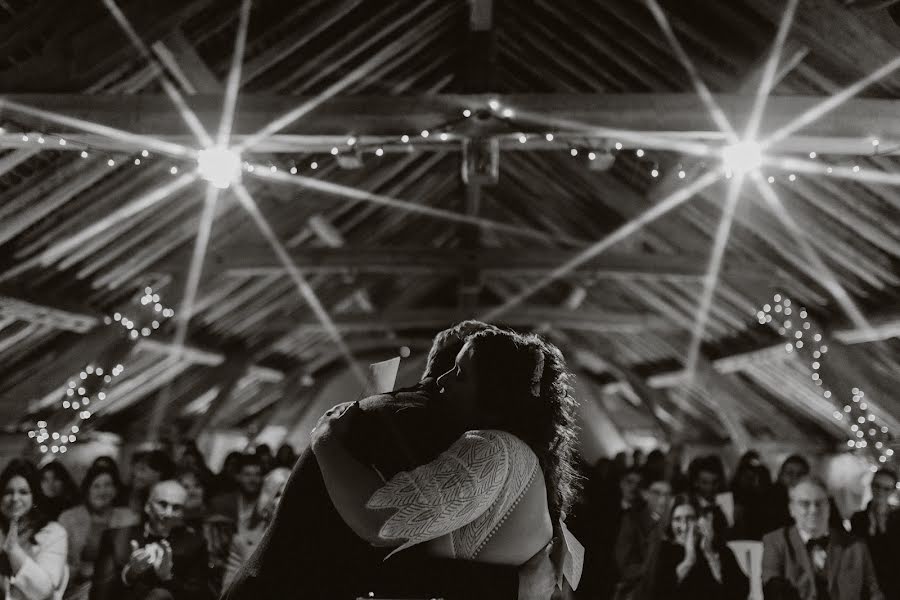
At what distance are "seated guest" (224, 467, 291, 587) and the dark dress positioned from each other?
1992 millimetres

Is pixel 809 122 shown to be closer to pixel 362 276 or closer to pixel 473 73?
pixel 473 73

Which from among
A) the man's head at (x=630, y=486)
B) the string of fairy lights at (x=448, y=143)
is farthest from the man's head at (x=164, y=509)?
the man's head at (x=630, y=486)

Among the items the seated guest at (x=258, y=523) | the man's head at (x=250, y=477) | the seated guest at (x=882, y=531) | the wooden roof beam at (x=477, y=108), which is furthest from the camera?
the man's head at (x=250, y=477)

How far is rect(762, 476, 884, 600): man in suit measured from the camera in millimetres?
4852

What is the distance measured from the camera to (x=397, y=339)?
16.2 m

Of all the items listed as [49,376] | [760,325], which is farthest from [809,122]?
[49,376]

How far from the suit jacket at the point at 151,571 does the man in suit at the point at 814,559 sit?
112 inches

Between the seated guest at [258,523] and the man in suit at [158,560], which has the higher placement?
the seated guest at [258,523]

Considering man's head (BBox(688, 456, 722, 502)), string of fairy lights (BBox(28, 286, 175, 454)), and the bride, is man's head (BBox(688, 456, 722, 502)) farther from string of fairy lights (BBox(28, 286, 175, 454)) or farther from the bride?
string of fairy lights (BBox(28, 286, 175, 454))

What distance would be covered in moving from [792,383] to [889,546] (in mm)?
7176

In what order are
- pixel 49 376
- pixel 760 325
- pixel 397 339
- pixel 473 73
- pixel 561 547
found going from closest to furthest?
pixel 561 547 → pixel 473 73 → pixel 49 376 → pixel 760 325 → pixel 397 339

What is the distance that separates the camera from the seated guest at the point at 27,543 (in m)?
→ 3.76

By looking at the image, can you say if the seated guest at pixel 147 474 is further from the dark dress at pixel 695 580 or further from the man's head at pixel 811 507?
the man's head at pixel 811 507

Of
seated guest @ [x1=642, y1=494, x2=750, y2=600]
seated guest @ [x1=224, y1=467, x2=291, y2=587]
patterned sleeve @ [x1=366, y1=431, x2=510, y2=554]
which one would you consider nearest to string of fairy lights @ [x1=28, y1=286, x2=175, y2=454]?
seated guest @ [x1=224, y1=467, x2=291, y2=587]
